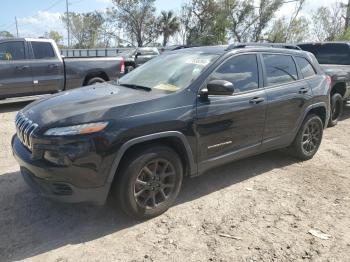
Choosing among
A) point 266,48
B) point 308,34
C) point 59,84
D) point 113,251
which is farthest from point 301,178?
point 308,34

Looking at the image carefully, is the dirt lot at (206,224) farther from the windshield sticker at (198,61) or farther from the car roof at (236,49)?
the car roof at (236,49)

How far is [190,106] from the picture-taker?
397 centimetres

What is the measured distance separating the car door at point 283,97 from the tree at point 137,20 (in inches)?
1771

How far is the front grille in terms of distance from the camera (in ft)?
11.7

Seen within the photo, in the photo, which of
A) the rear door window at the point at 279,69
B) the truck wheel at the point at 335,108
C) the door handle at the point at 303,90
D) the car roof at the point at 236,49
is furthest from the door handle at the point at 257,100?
the truck wheel at the point at 335,108

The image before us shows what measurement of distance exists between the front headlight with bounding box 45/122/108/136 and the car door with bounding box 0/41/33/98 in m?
6.82

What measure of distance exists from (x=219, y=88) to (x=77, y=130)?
1512 mm

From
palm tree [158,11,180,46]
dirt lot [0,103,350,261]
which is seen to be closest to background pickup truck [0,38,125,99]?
dirt lot [0,103,350,261]

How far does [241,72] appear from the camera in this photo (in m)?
4.61

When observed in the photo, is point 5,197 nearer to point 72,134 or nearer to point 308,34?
point 72,134

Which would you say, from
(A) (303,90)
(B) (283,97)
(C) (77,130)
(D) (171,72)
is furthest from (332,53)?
(C) (77,130)

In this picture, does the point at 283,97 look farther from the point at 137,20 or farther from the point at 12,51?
the point at 137,20

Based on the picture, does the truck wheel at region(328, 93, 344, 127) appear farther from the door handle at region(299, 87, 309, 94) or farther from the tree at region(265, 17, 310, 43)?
the tree at region(265, 17, 310, 43)

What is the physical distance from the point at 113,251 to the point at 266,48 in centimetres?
322
